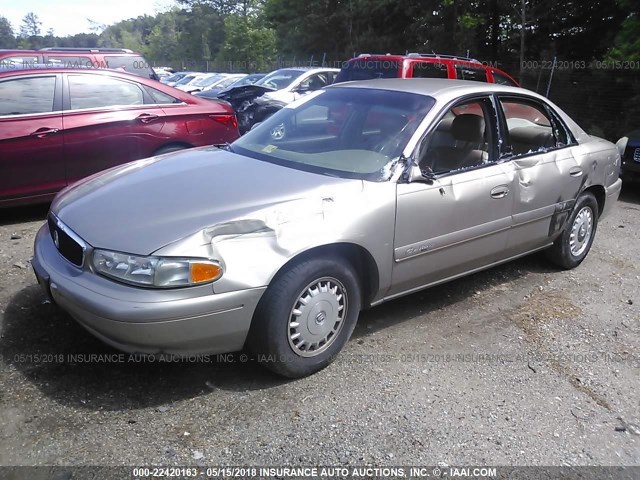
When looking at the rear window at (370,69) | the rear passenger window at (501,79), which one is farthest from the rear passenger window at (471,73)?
the rear window at (370,69)

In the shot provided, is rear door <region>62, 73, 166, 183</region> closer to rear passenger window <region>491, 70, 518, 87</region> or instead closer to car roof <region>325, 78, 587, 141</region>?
car roof <region>325, 78, 587, 141</region>

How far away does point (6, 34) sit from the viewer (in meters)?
86.8

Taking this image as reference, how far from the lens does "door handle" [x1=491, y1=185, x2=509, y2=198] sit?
3.93 m

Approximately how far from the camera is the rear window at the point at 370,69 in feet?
27.0

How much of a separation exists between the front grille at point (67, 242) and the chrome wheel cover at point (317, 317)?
3.72ft

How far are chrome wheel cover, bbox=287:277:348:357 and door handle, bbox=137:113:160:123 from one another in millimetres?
3792

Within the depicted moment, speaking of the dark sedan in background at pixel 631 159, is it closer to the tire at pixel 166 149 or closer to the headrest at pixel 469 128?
the headrest at pixel 469 128

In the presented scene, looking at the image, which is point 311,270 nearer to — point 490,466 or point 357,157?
point 357,157

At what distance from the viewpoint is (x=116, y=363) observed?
3201 mm

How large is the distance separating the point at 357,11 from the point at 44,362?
27.6 metres

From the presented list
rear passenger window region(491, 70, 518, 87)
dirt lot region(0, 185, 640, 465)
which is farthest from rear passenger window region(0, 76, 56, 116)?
rear passenger window region(491, 70, 518, 87)

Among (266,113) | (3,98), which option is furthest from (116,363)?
(266,113)

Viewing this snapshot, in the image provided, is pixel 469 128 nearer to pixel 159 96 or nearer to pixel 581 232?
pixel 581 232

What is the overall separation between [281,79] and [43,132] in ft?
21.9
